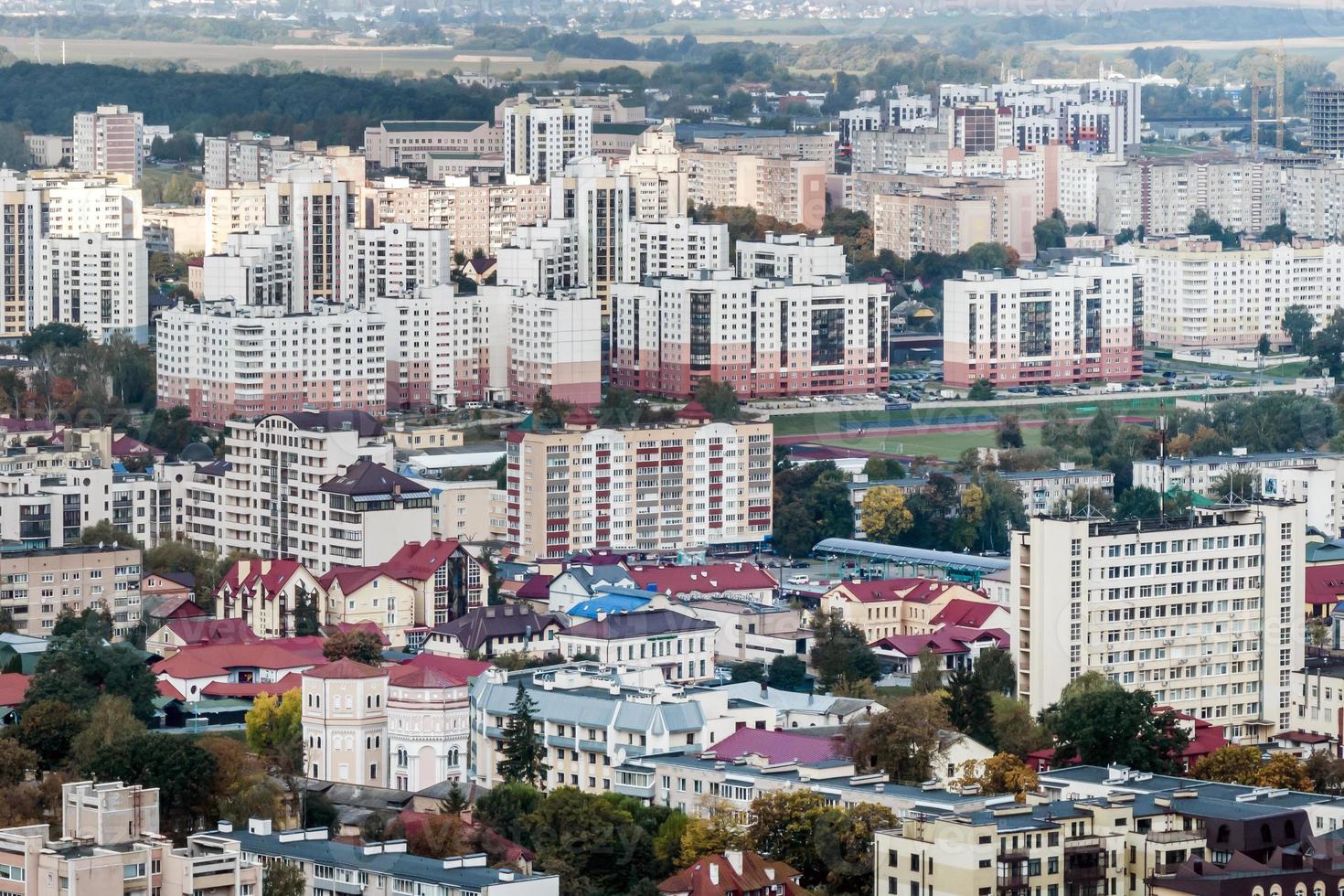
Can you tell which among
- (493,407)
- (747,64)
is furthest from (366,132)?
(493,407)

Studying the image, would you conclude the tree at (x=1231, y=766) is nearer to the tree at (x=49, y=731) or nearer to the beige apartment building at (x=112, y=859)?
the beige apartment building at (x=112, y=859)

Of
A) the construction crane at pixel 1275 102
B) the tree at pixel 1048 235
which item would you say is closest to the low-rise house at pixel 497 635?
the tree at pixel 1048 235

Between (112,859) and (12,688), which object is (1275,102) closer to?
(12,688)

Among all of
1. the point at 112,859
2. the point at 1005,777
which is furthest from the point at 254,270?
the point at 112,859

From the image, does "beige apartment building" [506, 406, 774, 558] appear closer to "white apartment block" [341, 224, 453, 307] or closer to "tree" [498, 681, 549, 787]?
"tree" [498, 681, 549, 787]

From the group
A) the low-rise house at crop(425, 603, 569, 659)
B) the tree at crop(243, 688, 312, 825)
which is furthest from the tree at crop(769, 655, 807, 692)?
the tree at crop(243, 688, 312, 825)
